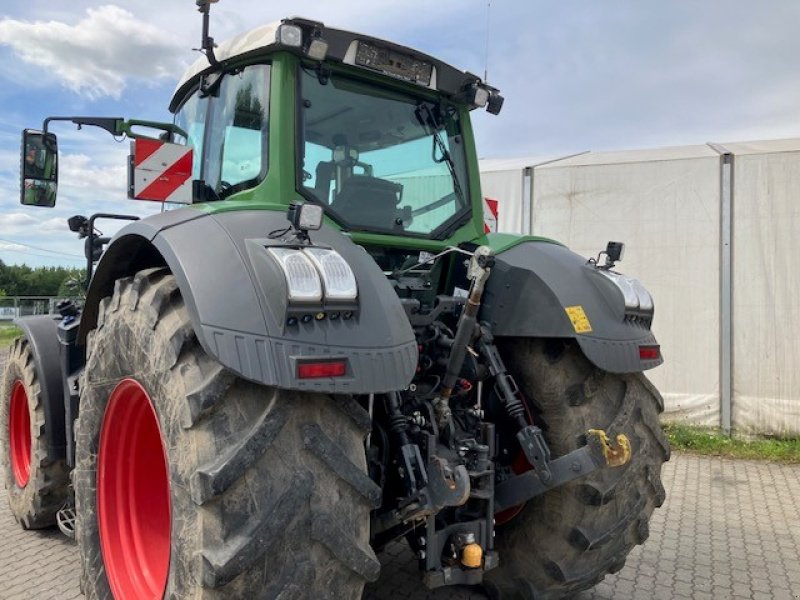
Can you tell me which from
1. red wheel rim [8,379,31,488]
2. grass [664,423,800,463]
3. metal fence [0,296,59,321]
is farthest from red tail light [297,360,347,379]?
metal fence [0,296,59,321]

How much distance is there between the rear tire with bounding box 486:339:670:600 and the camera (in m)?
2.88

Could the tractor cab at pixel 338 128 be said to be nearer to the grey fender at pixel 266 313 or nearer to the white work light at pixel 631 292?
the grey fender at pixel 266 313

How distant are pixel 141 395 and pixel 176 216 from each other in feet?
2.26

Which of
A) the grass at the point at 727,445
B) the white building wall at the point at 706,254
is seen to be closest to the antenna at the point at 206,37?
the white building wall at the point at 706,254

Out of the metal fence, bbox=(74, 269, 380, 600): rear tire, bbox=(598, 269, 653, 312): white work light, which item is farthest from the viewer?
the metal fence

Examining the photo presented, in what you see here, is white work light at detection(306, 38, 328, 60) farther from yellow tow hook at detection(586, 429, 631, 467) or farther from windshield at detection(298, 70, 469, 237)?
yellow tow hook at detection(586, 429, 631, 467)

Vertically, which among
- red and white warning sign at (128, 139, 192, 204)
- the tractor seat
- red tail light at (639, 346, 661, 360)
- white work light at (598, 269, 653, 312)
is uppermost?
red and white warning sign at (128, 139, 192, 204)

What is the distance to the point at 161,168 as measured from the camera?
3.33 m

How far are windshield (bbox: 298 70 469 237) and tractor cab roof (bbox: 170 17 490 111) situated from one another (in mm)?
123

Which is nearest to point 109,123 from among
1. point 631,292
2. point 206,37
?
point 206,37

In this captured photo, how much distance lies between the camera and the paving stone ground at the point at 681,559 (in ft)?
11.6

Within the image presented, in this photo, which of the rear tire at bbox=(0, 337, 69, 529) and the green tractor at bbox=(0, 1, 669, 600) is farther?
the rear tire at bbox=(0, 337, 69, 529)

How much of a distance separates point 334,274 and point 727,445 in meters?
6.41

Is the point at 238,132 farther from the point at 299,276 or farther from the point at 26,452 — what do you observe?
the point at 26,452
